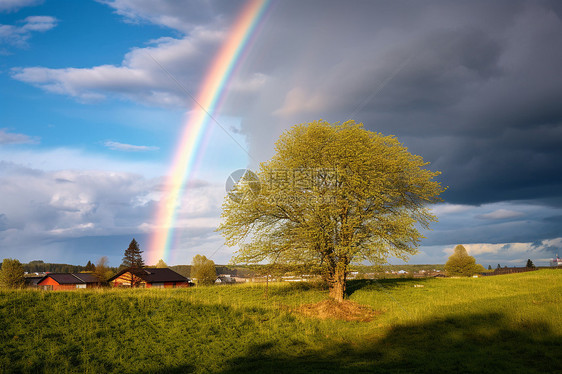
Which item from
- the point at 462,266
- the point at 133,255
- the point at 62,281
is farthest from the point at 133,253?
the point at 462,266

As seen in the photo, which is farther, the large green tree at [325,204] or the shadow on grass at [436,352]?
the large green tree at [325,204]

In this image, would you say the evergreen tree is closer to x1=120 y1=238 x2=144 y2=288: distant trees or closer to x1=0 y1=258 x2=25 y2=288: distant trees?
x1=120 y1=238 x2=144 y2=288: distant trees

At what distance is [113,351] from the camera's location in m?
16.3

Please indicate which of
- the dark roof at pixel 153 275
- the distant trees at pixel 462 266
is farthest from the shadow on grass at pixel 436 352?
the distant trees at pixel 462 266

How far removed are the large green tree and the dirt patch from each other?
1.87 meters

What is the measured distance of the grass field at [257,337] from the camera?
14.6 m

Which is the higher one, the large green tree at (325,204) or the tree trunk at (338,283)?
the large green tree at (325,204)

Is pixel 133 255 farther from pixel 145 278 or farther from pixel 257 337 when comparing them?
pixel 257 337

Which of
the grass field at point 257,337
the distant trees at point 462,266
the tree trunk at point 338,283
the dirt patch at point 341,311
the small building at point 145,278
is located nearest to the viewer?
the grass field at point 257,337

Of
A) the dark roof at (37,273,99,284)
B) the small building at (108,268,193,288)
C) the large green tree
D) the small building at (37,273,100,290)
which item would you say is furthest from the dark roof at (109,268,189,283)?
the large green tree

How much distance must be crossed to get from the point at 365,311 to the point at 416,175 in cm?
1190

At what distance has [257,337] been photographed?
19703 mm

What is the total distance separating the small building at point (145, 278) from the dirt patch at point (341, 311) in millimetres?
44330

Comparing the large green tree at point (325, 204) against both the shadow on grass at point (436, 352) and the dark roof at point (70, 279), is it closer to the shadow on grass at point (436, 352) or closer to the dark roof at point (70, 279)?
the shadow on grass at point (436, 352)
